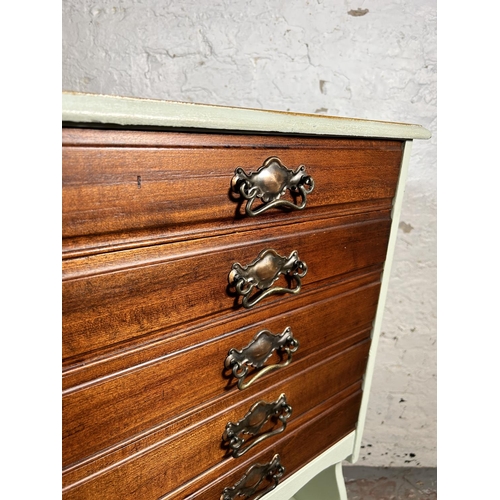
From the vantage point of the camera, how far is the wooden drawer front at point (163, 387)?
0.66 metres

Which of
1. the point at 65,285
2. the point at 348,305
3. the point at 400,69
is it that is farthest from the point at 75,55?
the point at 65,285

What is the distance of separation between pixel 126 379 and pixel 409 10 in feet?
5.05

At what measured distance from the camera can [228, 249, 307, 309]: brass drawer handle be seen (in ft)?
2.71

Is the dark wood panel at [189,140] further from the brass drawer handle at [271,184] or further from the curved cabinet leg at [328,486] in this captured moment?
the curved cabinet leg at [328,486]

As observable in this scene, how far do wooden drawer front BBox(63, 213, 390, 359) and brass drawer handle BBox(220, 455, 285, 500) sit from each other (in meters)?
0.32

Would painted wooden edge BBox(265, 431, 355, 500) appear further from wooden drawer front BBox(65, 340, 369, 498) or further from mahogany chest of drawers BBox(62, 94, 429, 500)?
wooden drawer front BBox(65, 340, 369, 498)

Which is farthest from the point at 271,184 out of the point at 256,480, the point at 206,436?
the point at 256,480

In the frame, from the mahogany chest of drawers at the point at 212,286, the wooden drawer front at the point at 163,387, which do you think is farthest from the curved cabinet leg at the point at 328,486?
the wooden drawer front at the point at 163,387

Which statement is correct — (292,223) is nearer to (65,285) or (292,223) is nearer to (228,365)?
(228,365)

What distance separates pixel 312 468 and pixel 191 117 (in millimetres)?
851

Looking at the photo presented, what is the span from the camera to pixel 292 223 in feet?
3.03

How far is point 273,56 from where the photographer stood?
169 cm

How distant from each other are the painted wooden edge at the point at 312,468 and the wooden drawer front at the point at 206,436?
0.12 meters

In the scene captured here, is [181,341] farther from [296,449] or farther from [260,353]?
[296,449]
